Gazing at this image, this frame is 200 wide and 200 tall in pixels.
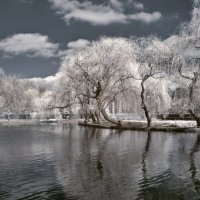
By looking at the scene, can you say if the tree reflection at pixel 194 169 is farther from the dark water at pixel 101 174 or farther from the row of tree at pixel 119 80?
the row of tree at pixel 119 80

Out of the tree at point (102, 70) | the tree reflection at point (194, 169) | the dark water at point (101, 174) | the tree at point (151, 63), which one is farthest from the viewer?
the tree at point (102, 70)

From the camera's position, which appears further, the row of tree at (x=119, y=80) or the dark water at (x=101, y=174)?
the row of tree at (x=119, y=80)

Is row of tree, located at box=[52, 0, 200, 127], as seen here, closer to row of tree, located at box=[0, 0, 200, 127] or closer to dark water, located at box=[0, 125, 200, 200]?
row of tree, located at box=[0, 0, 200, 127]

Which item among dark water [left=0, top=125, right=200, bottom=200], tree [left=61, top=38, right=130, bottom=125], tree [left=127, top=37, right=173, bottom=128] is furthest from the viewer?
tree [left=61, top=38, right=130, bottom=125]

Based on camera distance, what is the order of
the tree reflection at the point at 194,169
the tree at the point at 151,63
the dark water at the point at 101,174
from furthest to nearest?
the tree at the point at 151,63
the tree reflection at the point at 194,169
the dark water at the point at 101,174

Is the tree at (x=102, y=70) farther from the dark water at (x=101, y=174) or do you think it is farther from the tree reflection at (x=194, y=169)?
the dark water at (x=101, y=174)

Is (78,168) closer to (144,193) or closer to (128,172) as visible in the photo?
(128,172)

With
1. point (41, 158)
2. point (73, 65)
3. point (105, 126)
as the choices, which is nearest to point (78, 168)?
point (41, 158)

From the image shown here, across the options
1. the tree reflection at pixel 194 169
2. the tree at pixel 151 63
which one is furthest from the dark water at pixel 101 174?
the tree at pixel 151 63

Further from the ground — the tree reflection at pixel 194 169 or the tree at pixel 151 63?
the tree at pixel 151 63

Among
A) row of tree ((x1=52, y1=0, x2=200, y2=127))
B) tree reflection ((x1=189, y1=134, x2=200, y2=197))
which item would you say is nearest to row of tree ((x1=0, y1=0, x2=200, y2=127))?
row of tree ((x1=52, y1=0, x2=200, y2=127))

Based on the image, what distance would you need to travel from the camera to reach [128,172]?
16.4 metres

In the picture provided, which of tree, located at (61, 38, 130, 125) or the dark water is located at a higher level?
tree, located at (61, 38, 130, 125)

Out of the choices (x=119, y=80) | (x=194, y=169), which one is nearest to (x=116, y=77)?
(x=119, y=80)
